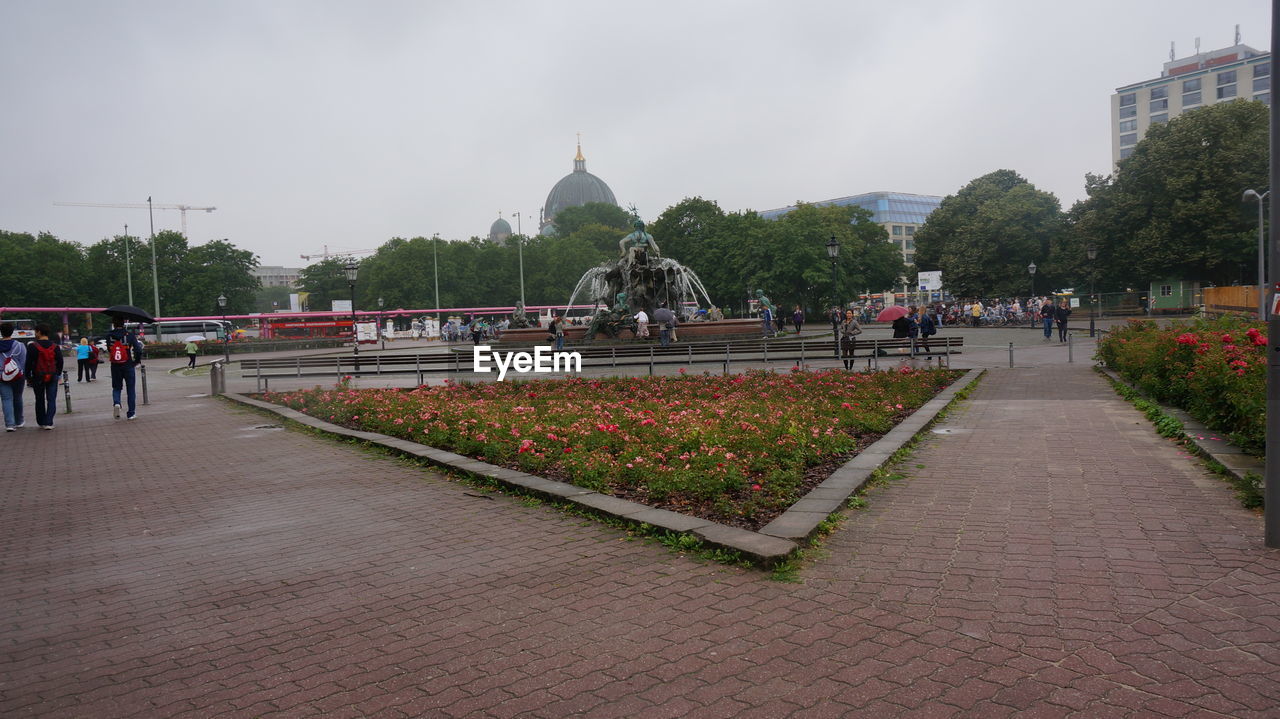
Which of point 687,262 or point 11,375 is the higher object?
point 687,262

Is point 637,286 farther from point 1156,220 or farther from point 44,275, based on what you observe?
point 44,275

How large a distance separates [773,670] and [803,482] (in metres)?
3.50

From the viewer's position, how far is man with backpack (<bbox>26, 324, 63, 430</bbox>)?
548 inches

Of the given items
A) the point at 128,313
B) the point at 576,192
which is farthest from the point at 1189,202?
the point at 576,192

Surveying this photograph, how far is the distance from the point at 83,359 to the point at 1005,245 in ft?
181

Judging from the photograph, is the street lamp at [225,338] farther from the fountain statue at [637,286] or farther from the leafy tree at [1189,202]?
the leafy tree at [1189,202]

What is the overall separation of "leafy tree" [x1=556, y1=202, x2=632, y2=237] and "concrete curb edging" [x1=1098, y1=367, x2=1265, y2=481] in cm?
10933

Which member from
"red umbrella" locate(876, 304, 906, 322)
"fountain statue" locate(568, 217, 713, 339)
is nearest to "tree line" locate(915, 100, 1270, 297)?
"fountain statue" locate(568, 217, 713, 339)

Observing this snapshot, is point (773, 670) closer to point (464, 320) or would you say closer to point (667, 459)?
point (667, 459)

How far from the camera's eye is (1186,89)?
95.9m

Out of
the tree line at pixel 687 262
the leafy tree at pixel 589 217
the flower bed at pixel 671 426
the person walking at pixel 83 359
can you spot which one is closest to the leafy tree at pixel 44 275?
the tree line at pixel 687 262

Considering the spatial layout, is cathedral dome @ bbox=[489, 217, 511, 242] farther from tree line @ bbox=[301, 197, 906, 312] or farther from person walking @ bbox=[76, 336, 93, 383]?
person walking @ bbox=[76, 336, 93, 383]

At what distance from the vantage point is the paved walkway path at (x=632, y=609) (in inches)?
133

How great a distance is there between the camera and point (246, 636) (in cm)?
414
